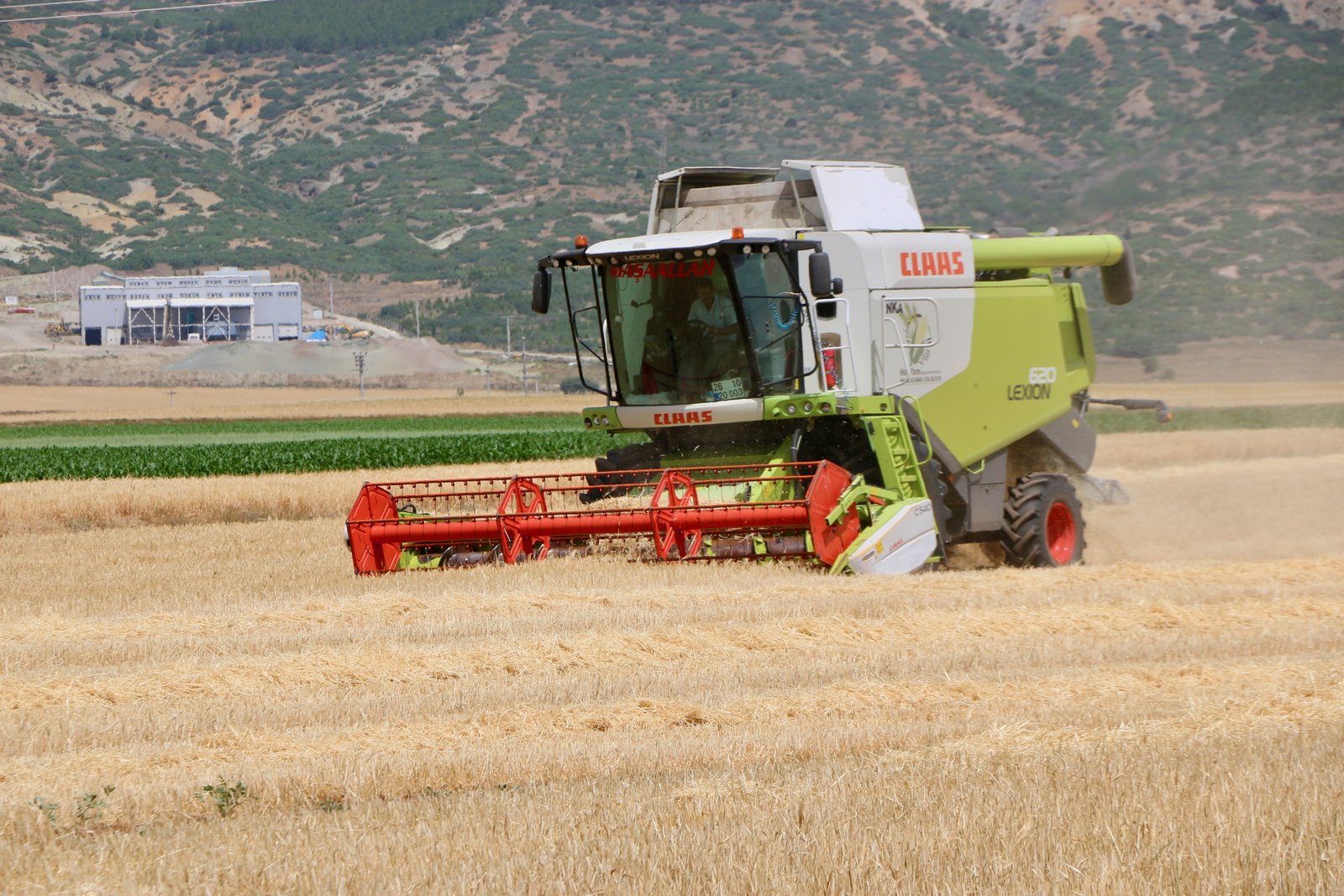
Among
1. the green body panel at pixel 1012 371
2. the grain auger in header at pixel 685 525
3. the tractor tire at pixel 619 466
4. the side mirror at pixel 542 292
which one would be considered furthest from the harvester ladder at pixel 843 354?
the side mirror at pixel 542 292

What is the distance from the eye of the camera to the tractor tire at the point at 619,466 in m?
12.9

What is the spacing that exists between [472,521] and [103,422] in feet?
119

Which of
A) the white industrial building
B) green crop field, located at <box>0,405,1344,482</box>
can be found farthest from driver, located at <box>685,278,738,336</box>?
the white industrial building

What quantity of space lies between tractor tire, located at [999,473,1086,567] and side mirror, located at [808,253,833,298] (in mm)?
2962

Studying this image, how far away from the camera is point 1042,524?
42.9 feet

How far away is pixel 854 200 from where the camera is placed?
42.9 ft

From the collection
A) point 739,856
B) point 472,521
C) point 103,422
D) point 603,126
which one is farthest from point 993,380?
point 603,126

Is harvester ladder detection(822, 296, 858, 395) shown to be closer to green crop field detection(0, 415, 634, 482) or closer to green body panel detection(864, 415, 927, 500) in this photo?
green body panel detection(864, 415, 927, 500)

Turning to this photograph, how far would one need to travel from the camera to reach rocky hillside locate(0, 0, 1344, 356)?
30938 mm

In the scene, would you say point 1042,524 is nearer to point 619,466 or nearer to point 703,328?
point 703,328

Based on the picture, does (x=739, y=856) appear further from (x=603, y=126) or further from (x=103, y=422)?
(x=603, y=126)

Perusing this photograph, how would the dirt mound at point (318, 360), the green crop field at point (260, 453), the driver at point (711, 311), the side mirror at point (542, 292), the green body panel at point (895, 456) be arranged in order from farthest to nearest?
the dirt mound at point (318, 360), the green crop field at point (260, 453), the driver at point (711, 311), the side mirror at point (542, 292), the green body panel at point (895, 456)

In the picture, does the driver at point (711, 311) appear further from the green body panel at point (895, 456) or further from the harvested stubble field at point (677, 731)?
the harvested stubble field at point (677, 731)

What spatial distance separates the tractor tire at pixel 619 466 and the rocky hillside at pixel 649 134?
27.7ft
